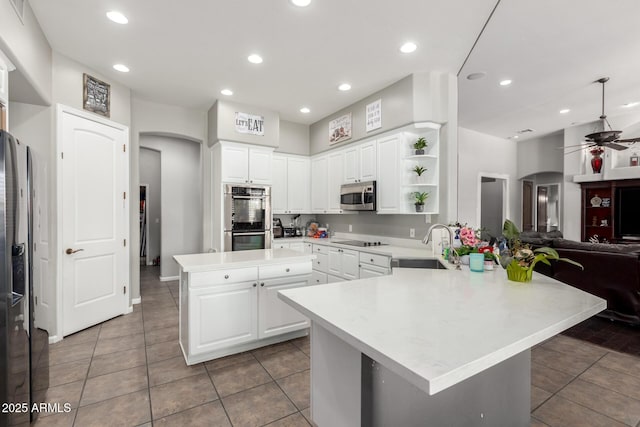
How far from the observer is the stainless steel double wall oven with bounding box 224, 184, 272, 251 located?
4.47m

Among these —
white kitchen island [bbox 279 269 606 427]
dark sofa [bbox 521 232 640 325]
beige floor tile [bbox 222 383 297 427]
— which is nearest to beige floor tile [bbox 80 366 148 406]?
beige floor tile [bbox 222 383 297 427]

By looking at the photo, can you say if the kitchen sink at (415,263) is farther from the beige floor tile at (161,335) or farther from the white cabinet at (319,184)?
the beige floor tile at (161,335)

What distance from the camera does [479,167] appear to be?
267 inches

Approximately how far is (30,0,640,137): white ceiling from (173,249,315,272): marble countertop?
6.77 ft

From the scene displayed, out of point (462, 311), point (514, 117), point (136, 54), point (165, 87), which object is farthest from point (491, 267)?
point (514, 117)

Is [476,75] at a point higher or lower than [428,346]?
higher

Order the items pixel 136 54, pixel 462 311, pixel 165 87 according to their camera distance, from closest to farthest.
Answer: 1. pixel 462 311
2. pixel 136 54
3. pixel 165 87

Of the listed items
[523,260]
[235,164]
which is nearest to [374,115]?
[235,164]

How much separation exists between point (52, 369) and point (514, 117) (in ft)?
23.8

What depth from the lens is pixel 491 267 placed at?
2.25 metres

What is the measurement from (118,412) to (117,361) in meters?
0.83

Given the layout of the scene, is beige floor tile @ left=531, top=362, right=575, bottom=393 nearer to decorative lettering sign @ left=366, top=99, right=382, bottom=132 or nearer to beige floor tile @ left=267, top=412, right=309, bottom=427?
beige floor tile @ left=267, top=412, right=309, bottom=427

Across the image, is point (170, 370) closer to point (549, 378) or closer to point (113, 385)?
point (113, 385)

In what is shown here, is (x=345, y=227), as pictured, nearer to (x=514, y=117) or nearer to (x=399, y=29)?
(x=399, y=29)
